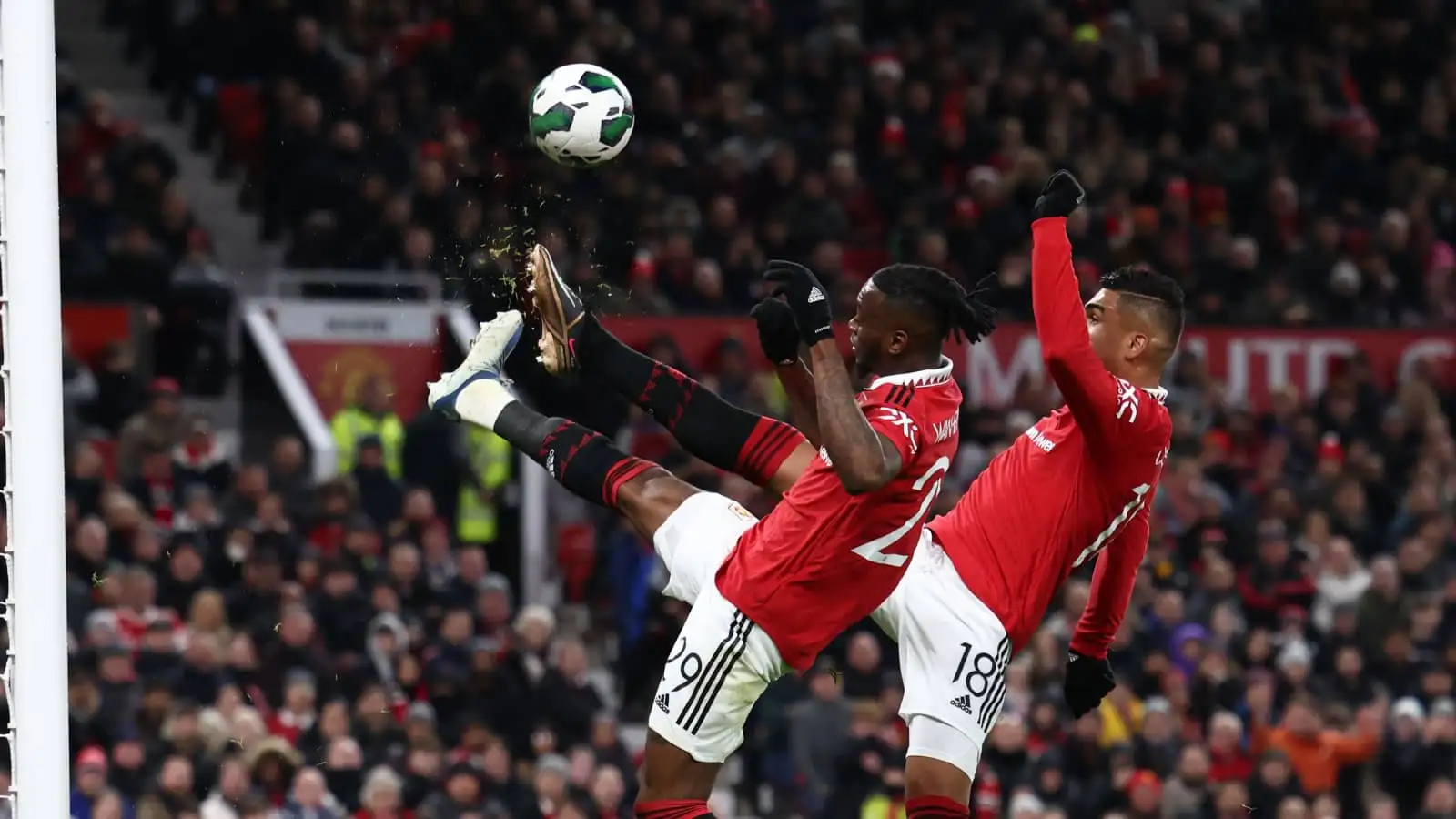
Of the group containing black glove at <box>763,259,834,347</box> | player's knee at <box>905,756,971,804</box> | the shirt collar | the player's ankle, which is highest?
black glove at <box>763,259,834,347</box>

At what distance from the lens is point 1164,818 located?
12680mm

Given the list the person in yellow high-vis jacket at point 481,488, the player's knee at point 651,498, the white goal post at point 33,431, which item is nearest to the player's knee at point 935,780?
the player's knee at point 651,498

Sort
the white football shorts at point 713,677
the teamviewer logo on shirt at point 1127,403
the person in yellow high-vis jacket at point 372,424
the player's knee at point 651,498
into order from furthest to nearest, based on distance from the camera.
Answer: the person in yellow high-vis jacket at point 372,424 → the player's knee at point 651,498 → the teamviewer logo on shirt at point 1127,403 → the white football shorts at point 713,677

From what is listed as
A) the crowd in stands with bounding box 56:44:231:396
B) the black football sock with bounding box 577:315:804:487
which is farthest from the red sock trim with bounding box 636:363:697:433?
the crowd in stands with bounding box 56:44:231:396

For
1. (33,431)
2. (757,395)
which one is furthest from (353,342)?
(33,431)

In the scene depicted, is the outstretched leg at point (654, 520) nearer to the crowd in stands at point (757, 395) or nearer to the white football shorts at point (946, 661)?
the white football shorts at point (946, 661)

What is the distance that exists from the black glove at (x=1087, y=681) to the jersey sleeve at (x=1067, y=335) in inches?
47.0

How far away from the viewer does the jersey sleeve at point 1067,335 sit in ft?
21.9

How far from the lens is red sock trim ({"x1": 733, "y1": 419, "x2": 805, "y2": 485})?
7.31 metres

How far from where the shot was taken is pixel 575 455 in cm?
732

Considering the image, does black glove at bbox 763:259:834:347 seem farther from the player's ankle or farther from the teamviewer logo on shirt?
the player's ankle

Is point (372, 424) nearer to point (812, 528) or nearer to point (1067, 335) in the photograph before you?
point (812, 528)

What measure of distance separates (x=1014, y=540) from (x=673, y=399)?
1193 mm

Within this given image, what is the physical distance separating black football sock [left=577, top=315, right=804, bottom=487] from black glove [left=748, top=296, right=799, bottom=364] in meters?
0.29
